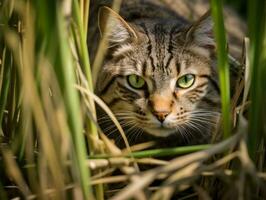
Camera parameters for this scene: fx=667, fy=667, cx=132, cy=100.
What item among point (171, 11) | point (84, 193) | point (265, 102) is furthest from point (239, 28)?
point (84, 193)

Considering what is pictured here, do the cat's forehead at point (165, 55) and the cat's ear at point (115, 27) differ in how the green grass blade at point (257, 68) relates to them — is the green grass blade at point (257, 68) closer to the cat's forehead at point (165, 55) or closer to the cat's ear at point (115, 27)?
the cat's forehead at point (165, 55)

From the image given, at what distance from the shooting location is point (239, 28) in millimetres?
3852

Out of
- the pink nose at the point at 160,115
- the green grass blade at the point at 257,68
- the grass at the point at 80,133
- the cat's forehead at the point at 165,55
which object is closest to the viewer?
the grass at the point at 80,133

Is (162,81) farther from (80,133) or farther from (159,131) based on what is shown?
(80,133)

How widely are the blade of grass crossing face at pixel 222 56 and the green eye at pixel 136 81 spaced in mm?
496

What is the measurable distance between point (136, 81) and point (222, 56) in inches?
21.8

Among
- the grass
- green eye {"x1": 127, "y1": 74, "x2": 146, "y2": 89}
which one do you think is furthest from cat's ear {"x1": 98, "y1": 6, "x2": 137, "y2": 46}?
the grass

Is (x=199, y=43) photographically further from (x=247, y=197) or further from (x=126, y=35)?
(x=247, y=197)

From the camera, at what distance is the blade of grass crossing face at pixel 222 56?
1.98 meters

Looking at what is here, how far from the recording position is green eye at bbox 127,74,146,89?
247cm

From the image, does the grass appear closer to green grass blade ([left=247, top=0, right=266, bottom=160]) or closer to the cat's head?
green grass blade ([left=247, top=0, right=266, bottom=160])

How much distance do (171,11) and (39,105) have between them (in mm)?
1732

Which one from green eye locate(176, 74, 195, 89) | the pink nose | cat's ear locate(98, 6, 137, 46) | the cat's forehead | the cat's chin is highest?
cat's ear locate(98, 6, 137, 46)

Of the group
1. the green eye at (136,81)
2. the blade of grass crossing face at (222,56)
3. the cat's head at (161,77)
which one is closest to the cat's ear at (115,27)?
the cat's head at (161,77)
